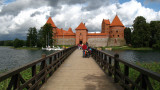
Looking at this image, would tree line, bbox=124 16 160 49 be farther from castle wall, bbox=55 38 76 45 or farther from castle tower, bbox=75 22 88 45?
castle wall, bbox=55 38 76 45

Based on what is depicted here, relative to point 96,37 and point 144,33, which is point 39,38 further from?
point 144,33

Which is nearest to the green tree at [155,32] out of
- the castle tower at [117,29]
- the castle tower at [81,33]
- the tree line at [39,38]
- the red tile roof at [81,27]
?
the castle tower at [117,29]

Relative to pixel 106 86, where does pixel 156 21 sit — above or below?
above

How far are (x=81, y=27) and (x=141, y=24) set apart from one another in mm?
22194

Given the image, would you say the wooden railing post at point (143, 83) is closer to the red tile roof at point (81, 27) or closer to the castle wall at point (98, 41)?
the red tile roof at point (81, 27)

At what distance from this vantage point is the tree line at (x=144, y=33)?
44.9 meters

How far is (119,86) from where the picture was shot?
13.8ft

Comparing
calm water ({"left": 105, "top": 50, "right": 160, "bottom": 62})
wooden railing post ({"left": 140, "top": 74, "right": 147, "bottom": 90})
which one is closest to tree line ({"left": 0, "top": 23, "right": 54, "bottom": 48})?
calm water ({"left": 105, "top": 50, "right": 160, "bottom": 62})

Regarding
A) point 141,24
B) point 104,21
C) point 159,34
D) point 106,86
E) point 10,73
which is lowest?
point 106,86

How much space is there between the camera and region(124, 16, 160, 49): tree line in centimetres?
4494

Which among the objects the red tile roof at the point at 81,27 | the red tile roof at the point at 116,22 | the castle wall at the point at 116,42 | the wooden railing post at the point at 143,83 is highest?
the red tile roof at the point at 116,22

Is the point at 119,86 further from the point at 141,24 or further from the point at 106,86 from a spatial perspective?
the point at 141,24

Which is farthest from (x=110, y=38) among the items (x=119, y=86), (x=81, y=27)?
(x=119, y=86)

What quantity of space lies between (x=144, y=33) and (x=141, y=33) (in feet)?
2.97
